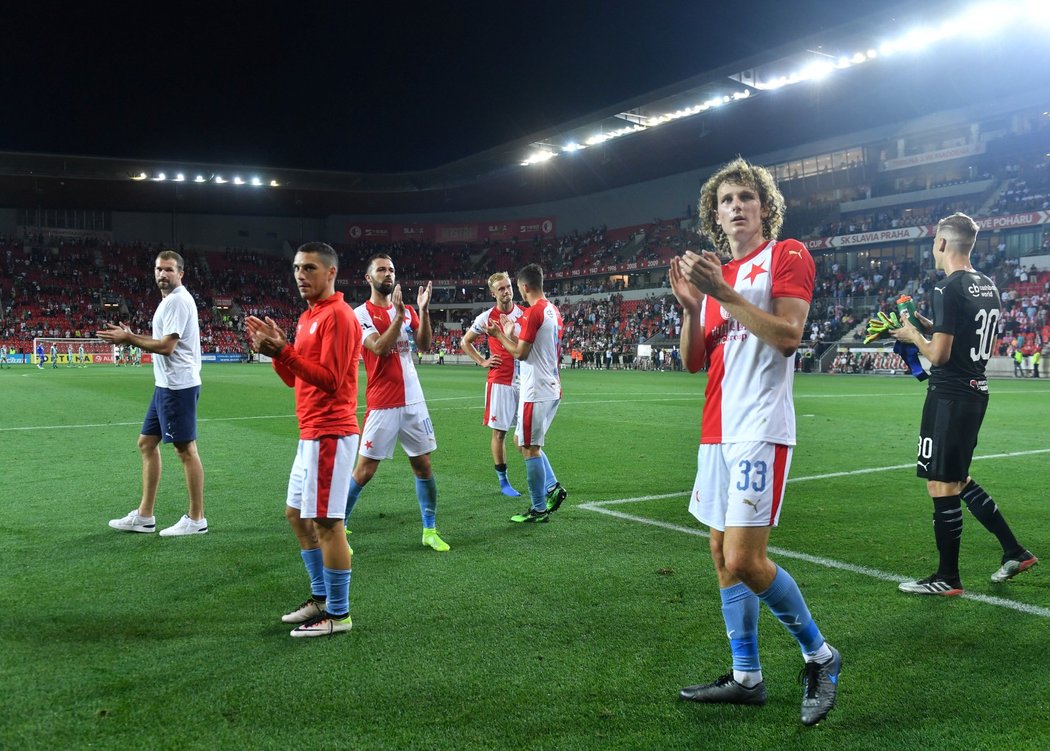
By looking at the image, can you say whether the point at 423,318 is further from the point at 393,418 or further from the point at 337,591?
the point at 337,591

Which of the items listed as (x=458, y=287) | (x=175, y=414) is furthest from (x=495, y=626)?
(x=458, y=287)

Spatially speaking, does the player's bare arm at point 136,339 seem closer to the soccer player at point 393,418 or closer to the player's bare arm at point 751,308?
the soccer player at point 393,418

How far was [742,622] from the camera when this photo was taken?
11.3 ft

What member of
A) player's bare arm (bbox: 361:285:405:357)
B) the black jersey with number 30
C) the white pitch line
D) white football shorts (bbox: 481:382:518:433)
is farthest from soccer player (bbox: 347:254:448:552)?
the black jersey with number 30

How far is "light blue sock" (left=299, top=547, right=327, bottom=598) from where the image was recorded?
4570mm

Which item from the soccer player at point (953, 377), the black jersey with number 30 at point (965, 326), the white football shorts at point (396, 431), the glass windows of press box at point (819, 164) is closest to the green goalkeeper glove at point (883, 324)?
the soccer player at point (953, 377)

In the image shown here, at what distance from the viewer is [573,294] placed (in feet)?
216

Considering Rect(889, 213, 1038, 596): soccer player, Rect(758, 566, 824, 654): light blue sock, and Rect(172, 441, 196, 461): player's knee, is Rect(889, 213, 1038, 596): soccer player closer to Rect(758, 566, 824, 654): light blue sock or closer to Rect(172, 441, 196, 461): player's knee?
Rect(758, 566, 824, 654): light blue sock

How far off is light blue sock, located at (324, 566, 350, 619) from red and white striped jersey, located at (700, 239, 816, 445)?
2.19 metres

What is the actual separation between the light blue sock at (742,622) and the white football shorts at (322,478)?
82.5 inches

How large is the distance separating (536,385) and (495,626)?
3364 mm

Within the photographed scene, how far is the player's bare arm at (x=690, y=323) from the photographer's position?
10.7ft

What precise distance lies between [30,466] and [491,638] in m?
8.19

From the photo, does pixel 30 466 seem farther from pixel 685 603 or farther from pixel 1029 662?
pixel 1029 662
